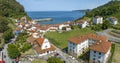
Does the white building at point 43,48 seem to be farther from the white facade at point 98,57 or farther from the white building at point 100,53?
the white building at point 100,53

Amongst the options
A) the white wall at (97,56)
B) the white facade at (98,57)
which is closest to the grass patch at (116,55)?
the white facade at (98,57)

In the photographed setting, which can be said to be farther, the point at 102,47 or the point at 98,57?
the point at 102,47

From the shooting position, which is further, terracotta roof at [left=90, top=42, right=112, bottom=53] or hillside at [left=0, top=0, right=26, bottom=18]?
hillside at [left=0, top=0, right=26, bottom=18]

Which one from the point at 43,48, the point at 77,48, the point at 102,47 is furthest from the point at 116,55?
the point at 43,48

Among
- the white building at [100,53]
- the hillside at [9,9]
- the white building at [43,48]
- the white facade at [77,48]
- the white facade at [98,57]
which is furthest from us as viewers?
the hillside at [9,9]

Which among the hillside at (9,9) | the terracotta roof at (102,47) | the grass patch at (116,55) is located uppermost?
the hillside at (9,9)

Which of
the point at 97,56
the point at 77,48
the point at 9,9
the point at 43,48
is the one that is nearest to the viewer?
the point at 97,56

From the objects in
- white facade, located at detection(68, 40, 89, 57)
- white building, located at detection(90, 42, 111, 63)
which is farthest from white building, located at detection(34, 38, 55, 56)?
white building, located at detection(90, 42, 111, 63)

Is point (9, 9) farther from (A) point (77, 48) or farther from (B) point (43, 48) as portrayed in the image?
(A) point (77, 48)

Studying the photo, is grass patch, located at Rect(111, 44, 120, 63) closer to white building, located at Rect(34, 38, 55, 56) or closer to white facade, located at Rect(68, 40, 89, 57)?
white facade, located at Rect(68, 40, 89, 57)

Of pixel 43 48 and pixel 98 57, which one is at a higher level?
pixel 98 57

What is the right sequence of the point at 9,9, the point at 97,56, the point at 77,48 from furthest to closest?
1. the point at 9,9
2. the point at 77,48
3. the point at 97,56
